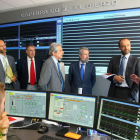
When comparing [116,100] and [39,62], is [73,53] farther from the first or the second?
[116,100]

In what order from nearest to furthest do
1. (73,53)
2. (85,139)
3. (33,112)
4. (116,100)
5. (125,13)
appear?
(116,100)
(85,139)
(33,112)
(125,13)
(73,53)

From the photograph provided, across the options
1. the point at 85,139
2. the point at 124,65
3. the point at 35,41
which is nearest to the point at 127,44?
the point at 124,65

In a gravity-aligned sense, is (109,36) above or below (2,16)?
below

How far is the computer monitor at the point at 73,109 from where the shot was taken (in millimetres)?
1354

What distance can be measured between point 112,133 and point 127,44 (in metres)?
1.55

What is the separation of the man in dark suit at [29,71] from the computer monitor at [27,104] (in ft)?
4.31

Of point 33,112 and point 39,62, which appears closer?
point 33,112

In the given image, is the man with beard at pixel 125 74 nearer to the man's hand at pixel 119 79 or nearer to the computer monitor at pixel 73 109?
the man's hand at pixel 119 79

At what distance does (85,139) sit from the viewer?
133 cm

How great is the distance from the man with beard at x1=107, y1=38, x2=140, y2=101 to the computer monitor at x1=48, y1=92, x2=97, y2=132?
1.03 m

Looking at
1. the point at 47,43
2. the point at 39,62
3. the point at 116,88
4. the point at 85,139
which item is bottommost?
the point at 85,139

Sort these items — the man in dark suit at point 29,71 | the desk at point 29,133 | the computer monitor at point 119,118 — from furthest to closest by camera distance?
1. the man in dark suit at point 29,71
2. the desk at point 29,133
3. the computer monitor at point 119,118

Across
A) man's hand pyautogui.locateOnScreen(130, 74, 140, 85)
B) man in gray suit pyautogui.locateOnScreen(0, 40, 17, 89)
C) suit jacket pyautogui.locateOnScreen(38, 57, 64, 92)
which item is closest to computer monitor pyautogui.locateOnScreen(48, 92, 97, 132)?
suit jacket pyautogui.locateOnScreen(38, 57, 64, 92)

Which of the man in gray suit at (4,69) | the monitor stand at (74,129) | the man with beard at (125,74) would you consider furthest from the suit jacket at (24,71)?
the monitor stand at (74,129)
